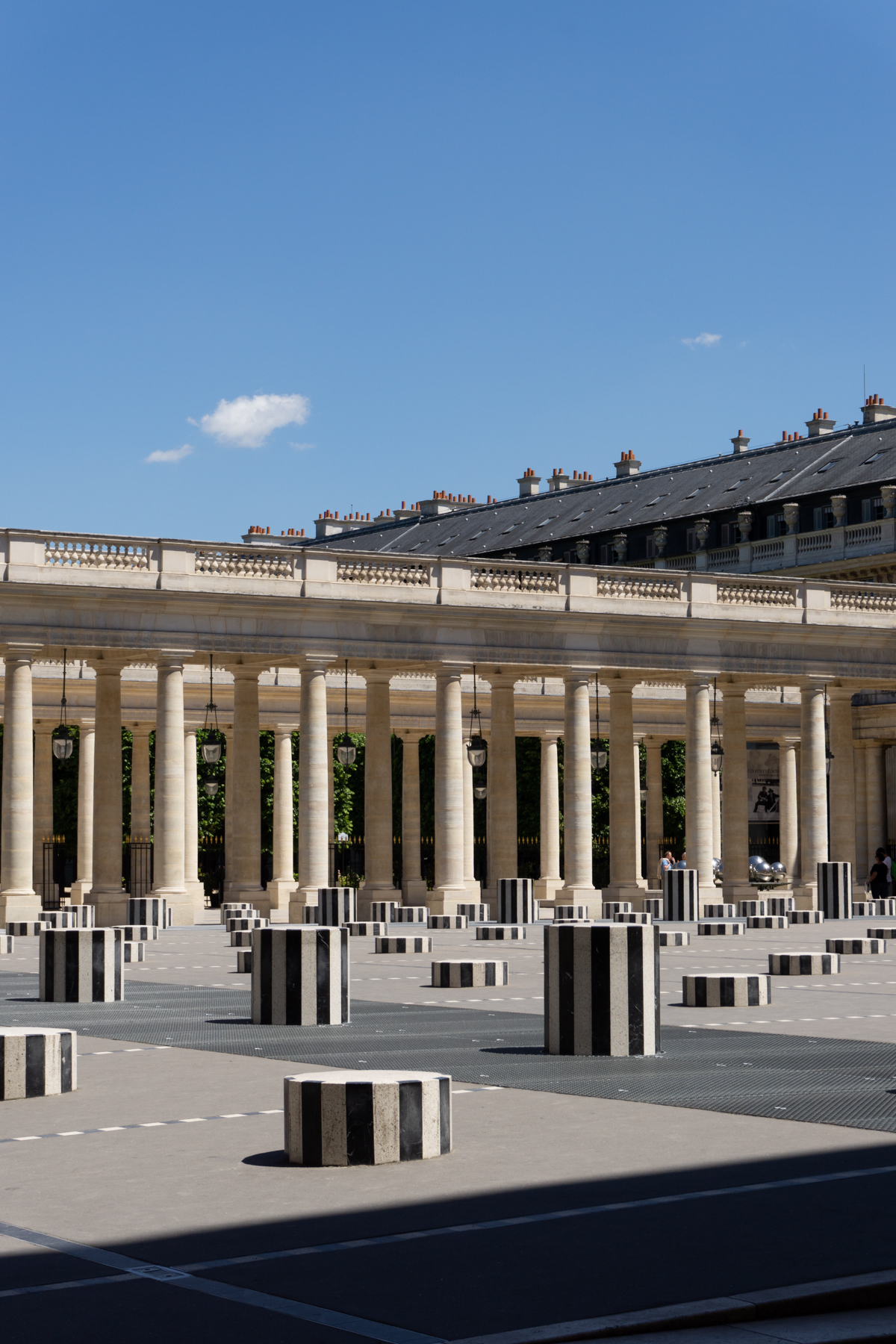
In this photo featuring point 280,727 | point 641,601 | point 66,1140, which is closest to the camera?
point 66,1140

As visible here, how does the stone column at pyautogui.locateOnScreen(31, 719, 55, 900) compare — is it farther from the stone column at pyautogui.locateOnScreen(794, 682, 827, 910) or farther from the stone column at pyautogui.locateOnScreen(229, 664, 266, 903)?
the stone column at pyautogui.locateOnScreen(794, 682, 827, 910)

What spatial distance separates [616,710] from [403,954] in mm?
28734

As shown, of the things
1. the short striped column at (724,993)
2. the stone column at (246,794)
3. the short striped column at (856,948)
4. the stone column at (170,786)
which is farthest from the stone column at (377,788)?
the short striped column at (724,993)

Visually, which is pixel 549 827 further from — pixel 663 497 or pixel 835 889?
pixel 663 497

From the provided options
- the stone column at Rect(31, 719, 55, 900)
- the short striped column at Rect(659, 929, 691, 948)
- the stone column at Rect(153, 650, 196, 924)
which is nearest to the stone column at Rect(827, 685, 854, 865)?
the stone column at Rect(153, 650, 196, 924)

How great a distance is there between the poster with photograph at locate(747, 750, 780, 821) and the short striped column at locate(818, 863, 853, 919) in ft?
190

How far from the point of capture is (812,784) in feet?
224

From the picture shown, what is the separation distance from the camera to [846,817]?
7281 centimetres

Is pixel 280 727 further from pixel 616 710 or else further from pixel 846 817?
pixel 846 817

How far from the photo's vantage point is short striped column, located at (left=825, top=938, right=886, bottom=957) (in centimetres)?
3866

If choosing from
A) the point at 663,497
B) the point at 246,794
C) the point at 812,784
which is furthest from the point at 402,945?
the point at 663,497

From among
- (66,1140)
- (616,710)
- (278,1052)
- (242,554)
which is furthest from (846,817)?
(66,1140)

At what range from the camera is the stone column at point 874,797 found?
10419 centimetres

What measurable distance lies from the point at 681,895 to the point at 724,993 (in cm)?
3133
